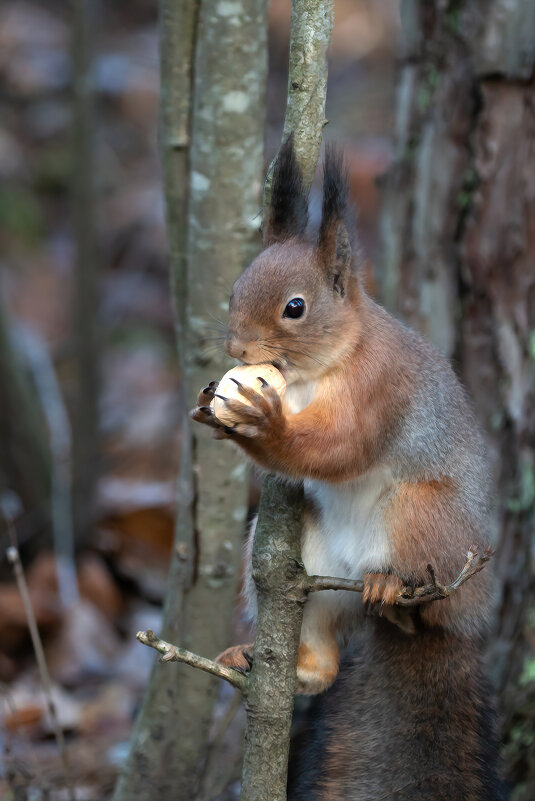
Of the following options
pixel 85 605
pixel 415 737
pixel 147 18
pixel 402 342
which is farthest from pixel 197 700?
pixel 147 18

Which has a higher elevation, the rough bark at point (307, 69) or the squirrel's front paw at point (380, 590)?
the rough bark at point (307, 69)

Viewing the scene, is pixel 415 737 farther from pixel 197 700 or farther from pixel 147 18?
pixel 147 18

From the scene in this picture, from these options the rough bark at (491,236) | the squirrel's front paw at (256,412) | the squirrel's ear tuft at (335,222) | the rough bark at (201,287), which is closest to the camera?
the squirrel's front paw at (256,412)

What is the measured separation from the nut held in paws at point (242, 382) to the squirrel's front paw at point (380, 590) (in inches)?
18.0

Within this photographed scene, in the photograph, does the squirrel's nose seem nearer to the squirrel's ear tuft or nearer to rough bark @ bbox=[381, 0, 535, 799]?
the squirrel's ear tuft

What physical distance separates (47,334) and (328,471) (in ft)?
A: 18.6

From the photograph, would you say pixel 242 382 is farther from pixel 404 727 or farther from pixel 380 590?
pixel 404 727

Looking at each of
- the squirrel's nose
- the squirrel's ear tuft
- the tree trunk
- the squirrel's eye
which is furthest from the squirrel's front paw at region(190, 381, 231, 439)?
the tree trunk

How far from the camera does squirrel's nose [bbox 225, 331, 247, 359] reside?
6.70ft

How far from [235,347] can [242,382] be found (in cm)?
13

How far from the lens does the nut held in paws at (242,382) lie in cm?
187

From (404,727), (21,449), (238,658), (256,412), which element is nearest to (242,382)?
(256,412)

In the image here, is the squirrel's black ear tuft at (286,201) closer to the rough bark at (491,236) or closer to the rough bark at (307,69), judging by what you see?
the rough bark at (307,69)

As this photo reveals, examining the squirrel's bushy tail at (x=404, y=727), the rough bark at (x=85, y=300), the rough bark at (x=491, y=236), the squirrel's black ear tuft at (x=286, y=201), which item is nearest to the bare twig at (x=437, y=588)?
the squirrel's bushy tail at (x=404, y=727)
